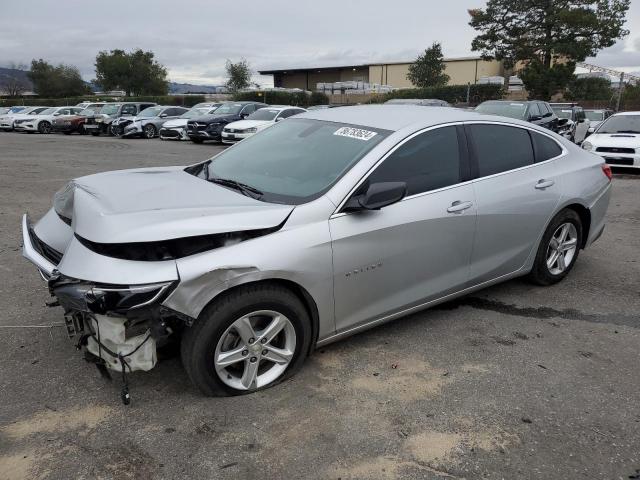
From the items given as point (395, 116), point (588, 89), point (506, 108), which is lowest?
point (506, 108)

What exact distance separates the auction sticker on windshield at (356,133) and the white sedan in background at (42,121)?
27403 mm

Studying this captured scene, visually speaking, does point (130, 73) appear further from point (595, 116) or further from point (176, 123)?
point (595, 116)

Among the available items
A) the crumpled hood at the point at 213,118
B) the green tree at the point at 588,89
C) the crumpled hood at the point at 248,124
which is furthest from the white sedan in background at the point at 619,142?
the green tree at the point at 588,89

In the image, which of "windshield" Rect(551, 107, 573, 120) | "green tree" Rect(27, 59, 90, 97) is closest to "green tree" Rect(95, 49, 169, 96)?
"green tree" Rect(27, 59, 90, 97)

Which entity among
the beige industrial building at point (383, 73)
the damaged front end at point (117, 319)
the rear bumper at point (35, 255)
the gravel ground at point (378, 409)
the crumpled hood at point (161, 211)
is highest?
the beige industrial building at point (383, 73)

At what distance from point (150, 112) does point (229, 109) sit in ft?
18.8

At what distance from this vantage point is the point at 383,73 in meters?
74.4

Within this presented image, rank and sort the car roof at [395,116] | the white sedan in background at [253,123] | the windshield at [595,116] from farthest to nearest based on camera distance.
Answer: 1. the windshield at [595,116]
2. the white sedan in background at [253,123]
3. the car roof at [395,116]

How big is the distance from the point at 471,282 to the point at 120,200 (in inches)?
101

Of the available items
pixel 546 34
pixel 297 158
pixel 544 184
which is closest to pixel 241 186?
pixel 297 158

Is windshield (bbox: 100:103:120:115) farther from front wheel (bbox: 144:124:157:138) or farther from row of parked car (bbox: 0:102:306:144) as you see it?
front wheel (bbox: 144:124:157:138)

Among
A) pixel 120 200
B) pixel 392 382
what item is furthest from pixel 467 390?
pixel 120 200

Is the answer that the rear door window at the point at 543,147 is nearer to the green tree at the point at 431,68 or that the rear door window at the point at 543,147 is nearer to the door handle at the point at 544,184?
the door handle at the point at 544,184

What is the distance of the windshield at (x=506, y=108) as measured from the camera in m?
14.0
